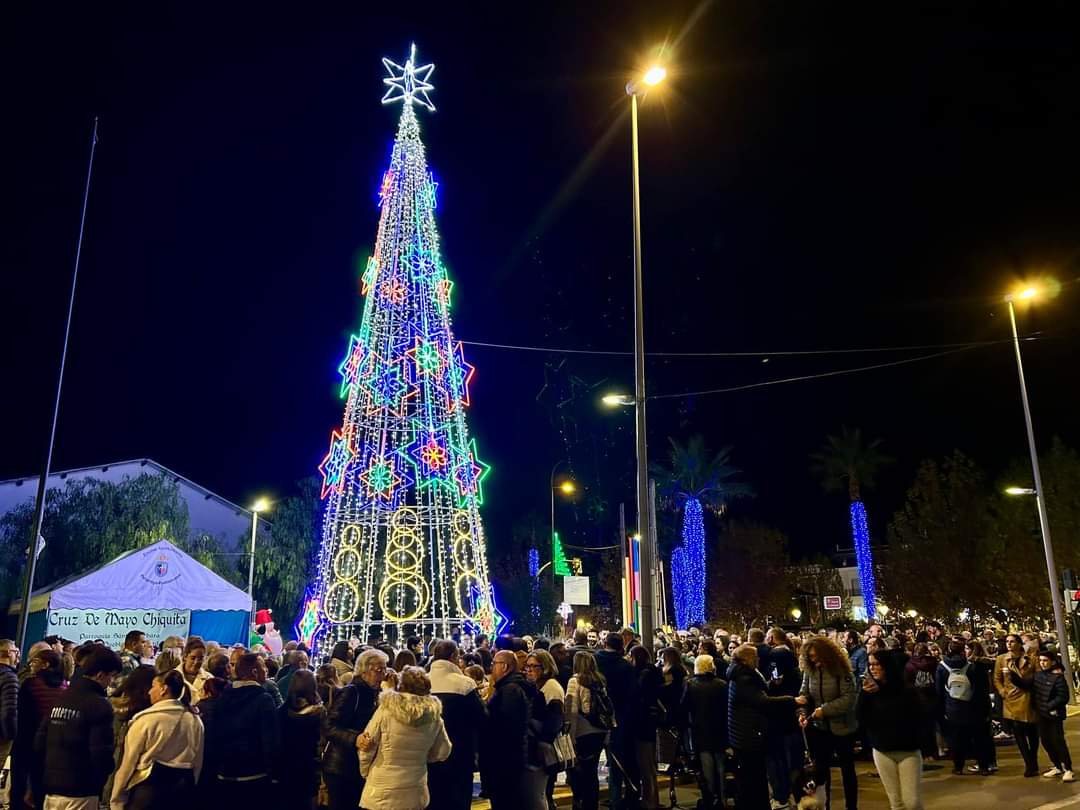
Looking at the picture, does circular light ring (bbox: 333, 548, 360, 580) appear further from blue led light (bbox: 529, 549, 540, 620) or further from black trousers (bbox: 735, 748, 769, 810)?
blue led light (bbox: 529, 549, 540, 620)

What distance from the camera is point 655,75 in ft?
42.0

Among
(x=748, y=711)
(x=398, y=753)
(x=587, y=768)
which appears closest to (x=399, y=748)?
(x=398, y=753)

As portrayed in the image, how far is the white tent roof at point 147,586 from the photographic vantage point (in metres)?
20.8

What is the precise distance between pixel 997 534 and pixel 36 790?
33694 mm

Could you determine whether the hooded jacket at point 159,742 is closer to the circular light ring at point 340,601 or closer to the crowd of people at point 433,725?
the crowd of people at point 433,725

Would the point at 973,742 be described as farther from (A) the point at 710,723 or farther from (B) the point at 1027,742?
(A) the point at 710,723

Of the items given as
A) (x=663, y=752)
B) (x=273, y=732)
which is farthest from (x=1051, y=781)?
(x=273, y=732)

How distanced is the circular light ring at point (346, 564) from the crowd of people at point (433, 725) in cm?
635

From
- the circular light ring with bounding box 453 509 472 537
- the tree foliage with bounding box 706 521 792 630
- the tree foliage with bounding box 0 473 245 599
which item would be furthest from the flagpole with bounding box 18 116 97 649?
the tree foliage with bounding box 706 521 792 630

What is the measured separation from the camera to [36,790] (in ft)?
20.6

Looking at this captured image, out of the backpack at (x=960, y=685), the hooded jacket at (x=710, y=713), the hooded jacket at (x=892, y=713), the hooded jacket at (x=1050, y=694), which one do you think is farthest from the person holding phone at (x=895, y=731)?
the backpack at (x=960, y=685)

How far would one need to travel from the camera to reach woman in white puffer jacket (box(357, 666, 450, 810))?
19.4 ft

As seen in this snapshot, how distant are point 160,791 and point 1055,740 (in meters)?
10.5

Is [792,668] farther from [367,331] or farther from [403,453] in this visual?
[367,331]
